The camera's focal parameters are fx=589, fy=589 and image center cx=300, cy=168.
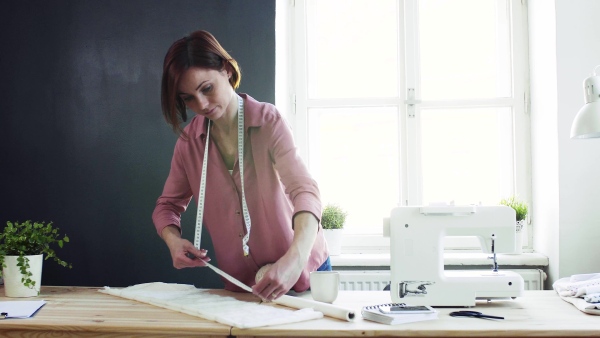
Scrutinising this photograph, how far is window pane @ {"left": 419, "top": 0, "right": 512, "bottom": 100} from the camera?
135 inches

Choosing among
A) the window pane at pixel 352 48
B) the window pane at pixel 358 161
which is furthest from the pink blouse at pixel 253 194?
the window pane at pixel 352 48

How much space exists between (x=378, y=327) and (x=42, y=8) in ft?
8.16

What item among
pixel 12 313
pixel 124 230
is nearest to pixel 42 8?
pixel 124 230

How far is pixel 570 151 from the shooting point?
293 cm

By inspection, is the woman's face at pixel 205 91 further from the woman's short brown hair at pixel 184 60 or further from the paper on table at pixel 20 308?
the paper on table at pixel 20 308

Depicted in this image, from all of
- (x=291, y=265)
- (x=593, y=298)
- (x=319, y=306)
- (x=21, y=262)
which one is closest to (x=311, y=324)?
(x=319, y=306)

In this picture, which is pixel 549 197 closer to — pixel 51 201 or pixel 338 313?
pixel 338 313

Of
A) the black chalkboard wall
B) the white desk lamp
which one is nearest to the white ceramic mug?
the white desk lamp

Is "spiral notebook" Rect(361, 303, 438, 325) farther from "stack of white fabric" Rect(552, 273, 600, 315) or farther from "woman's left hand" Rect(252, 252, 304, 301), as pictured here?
"stack of white fabric" Rect(552, 273, 600, 315)

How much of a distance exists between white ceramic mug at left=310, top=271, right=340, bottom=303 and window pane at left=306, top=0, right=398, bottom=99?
1765mm

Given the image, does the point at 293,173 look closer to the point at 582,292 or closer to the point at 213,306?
the point at 213,306

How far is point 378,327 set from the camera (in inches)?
63.2

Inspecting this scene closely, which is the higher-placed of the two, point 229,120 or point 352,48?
point 352,48

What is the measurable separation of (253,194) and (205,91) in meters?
0.42
